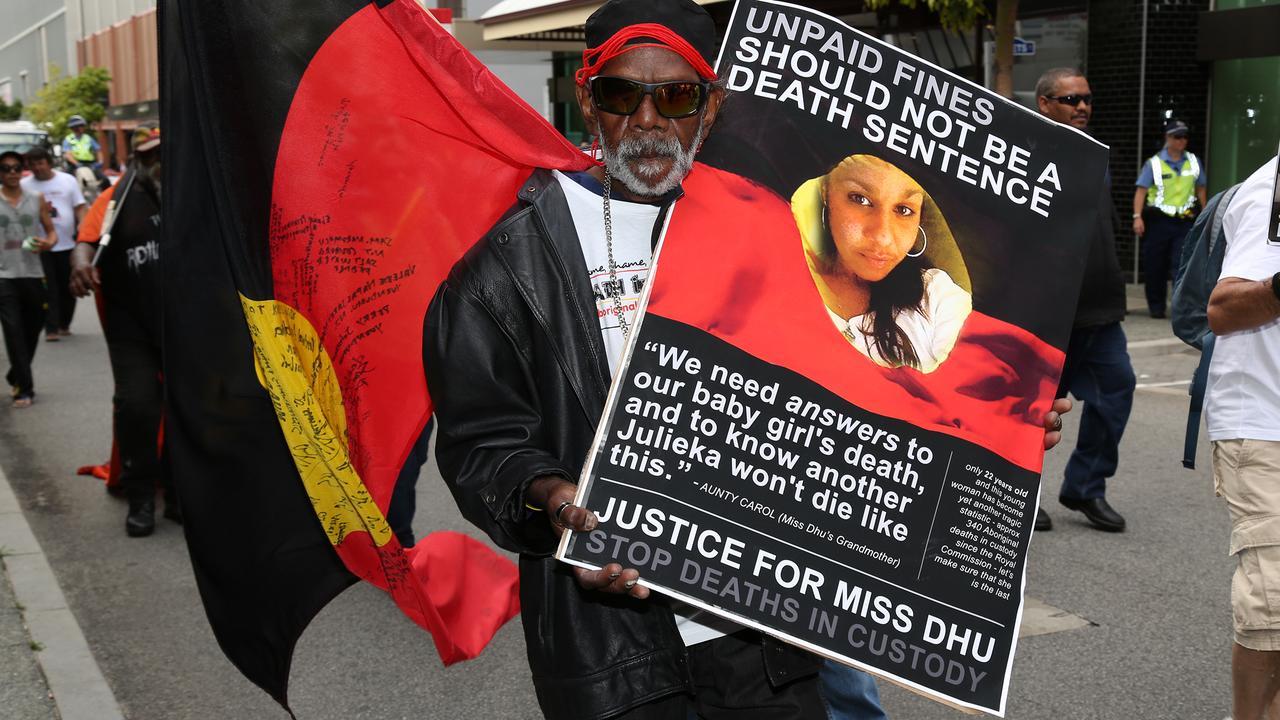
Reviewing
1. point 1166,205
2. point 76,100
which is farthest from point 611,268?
point 76,100

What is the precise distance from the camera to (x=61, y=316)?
46.6 ft

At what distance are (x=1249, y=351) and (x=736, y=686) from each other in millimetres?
1874

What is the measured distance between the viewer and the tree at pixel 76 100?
53.4m

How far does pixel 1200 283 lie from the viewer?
153 inches

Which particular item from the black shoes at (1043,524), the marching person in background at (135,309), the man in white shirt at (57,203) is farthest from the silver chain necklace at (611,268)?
the man in white shirt at (57,203)

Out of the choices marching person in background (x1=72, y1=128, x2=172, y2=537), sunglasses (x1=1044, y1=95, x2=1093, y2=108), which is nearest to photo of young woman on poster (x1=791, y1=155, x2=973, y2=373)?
sunglasses (x1=1044, y1=95, x2=1093, y2=108)

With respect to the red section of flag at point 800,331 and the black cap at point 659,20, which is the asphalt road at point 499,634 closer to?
the red section of flag at point 800,331

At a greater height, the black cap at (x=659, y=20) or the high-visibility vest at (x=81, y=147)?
the black cap at (x=659, y=20)

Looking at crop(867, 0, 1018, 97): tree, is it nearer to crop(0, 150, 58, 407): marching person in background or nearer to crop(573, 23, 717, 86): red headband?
crop(0, 150, 58, 407): marching person in background

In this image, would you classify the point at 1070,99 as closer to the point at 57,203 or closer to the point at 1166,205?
the point at 1166,205

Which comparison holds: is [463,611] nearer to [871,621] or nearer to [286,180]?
[286,180]

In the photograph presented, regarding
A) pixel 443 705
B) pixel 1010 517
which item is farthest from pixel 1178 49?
pixel 1010 517

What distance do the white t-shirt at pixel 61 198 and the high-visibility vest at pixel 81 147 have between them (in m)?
16.7

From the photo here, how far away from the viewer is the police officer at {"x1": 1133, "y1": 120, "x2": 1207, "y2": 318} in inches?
514
